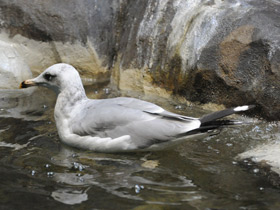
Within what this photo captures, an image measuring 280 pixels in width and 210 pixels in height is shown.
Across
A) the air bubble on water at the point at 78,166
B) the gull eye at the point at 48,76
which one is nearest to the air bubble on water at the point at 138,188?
the air bubble on water at the point at 78,166

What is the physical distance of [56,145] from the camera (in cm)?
397

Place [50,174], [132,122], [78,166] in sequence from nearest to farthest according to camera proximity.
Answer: [50,174]
[78,166]
[132,122]

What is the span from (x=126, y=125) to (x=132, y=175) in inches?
20.8

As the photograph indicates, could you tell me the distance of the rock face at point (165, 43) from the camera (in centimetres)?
450

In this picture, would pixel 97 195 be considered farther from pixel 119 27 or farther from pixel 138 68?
pixel 119 27

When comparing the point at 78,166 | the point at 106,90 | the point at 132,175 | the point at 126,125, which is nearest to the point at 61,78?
the point at 126,125

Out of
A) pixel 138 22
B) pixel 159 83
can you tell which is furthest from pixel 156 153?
pixel 138 22

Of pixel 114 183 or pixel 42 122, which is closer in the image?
pixel 114 183

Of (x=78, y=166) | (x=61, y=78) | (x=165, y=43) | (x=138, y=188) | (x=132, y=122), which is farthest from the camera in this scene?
(x=165, y=43)

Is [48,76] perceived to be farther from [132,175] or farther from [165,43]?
[165,43]

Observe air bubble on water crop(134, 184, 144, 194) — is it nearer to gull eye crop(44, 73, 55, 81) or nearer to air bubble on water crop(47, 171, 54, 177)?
air bubble on water crop(47, 171, 54, 177)

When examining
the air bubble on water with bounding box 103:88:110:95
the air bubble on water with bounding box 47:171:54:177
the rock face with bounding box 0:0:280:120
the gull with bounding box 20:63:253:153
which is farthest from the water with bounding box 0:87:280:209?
the air bubble on water with bounding box 103:88:110:95

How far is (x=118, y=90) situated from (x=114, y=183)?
8.81 ft

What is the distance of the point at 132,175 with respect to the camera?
10.9 feet
